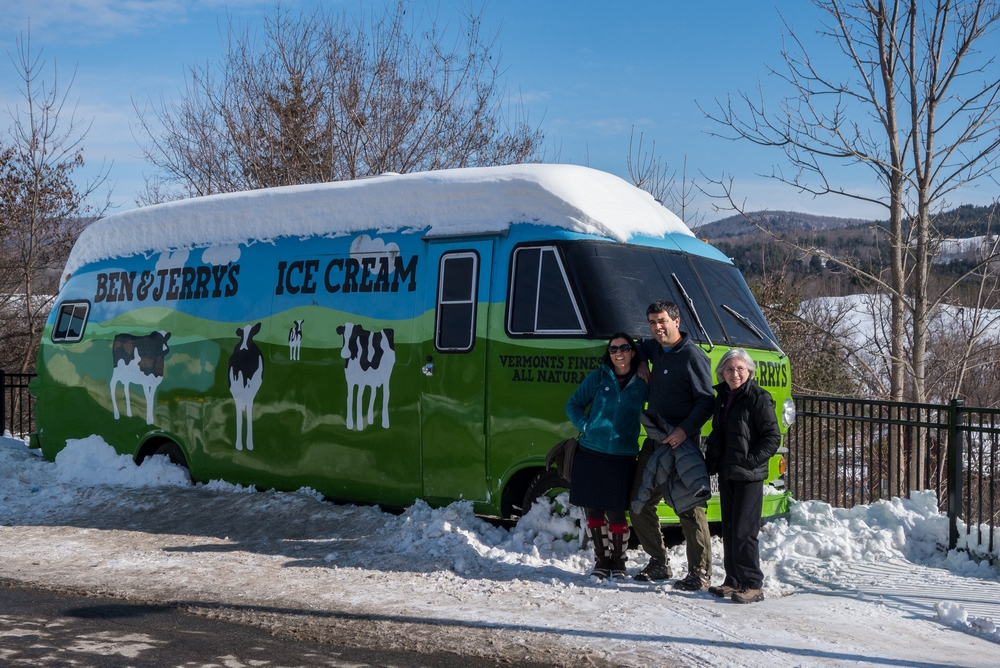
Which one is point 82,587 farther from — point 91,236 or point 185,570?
point 91,236

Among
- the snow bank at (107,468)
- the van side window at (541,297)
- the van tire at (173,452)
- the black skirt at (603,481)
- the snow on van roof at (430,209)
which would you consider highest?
the snow on van roof at (430,209)

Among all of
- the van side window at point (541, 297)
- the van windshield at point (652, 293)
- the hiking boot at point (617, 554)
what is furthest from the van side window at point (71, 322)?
the hiking boot at point (617, 554)

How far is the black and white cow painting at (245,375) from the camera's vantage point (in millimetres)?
9070

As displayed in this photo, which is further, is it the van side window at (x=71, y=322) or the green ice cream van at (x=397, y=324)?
the van side window at (x=71, y=322)

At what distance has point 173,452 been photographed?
32.9 ft

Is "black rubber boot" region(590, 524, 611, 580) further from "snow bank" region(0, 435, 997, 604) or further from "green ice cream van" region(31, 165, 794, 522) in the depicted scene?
"green ice cream van" region(31, 165, 794, 522)

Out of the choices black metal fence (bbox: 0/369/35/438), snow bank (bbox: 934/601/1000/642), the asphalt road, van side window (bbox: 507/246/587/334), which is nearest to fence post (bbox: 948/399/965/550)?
snow bank (bbox: 934/601/1000/642)

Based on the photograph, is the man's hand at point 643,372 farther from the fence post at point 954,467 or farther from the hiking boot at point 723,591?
the fence post at point 954,467

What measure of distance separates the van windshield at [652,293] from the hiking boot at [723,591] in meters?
1.83

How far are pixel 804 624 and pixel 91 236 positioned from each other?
359 inches

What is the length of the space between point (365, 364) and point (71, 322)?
16.1ft

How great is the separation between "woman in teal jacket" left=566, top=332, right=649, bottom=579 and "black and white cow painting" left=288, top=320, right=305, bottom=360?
324cm

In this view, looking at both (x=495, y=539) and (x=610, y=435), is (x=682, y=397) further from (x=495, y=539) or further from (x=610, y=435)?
(x=495, y=539)

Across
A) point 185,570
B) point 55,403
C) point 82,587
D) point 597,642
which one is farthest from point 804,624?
point 55,403
